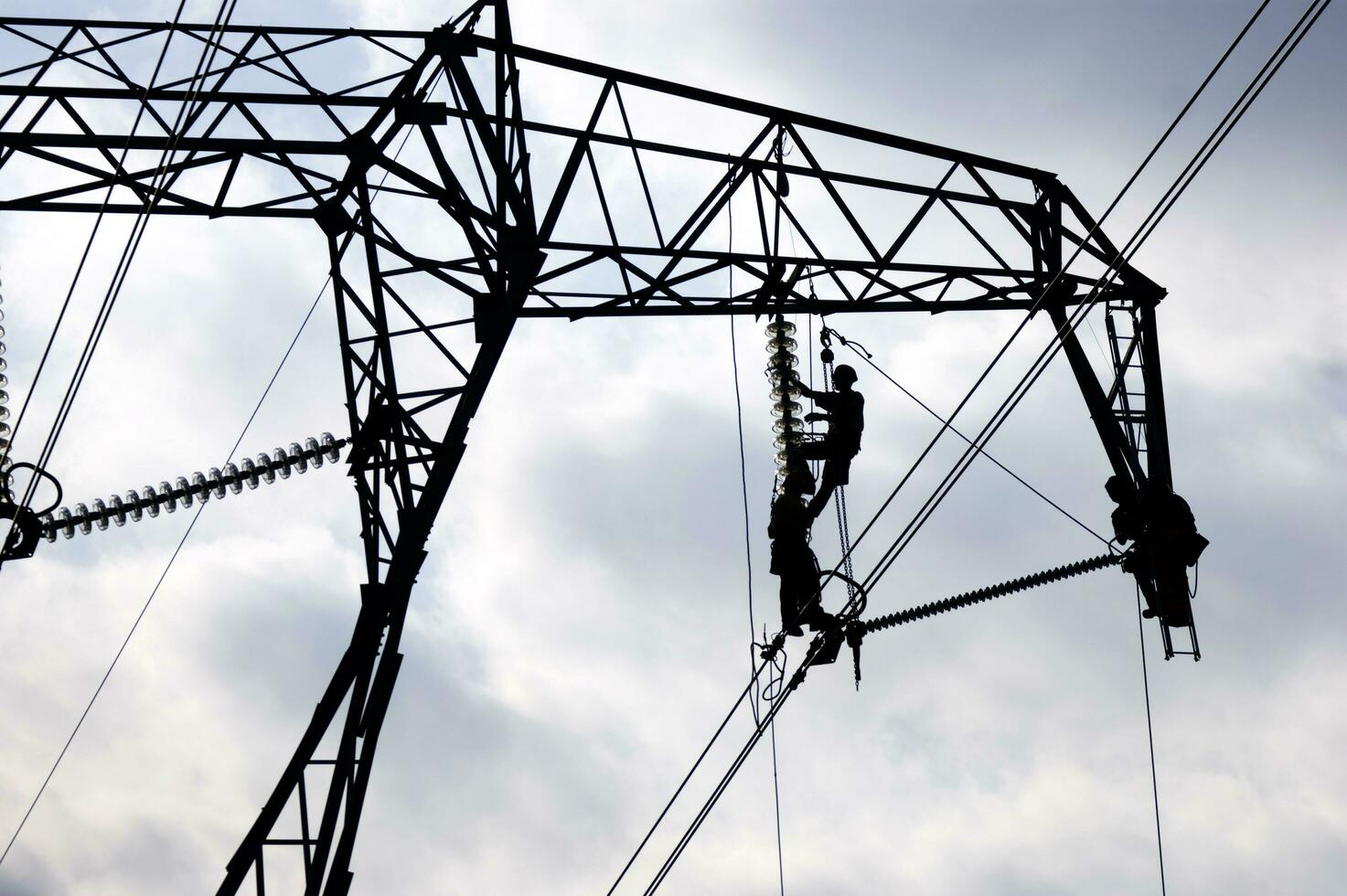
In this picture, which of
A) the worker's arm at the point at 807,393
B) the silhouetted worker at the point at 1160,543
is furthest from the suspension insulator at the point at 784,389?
the silhouetted worker at the point at 1160,543

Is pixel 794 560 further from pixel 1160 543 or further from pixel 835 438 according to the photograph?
pixel 1160 543

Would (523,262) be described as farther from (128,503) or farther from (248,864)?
(248,864)

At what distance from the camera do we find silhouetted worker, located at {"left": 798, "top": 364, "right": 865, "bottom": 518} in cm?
1279

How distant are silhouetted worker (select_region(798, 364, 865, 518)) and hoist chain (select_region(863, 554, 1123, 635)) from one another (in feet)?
3.16

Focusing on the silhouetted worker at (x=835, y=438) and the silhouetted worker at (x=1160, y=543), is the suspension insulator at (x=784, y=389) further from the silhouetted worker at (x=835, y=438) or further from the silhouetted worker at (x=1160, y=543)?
the silhouetted worker at (x=1160, y=543)

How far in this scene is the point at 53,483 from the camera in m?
11.0

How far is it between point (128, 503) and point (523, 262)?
3.05m

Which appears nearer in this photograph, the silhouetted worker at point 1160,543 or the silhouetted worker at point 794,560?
Answer: the silhouetted worker at point 794,560

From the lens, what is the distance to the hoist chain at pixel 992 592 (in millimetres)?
12820

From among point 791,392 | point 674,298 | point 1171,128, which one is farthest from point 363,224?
point 1171,128

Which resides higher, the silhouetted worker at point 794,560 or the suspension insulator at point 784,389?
the suspension insulator at point 784,389

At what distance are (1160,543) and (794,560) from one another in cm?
312

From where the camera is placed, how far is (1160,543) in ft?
44.5

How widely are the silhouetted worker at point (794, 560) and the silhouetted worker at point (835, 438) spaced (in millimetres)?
174
